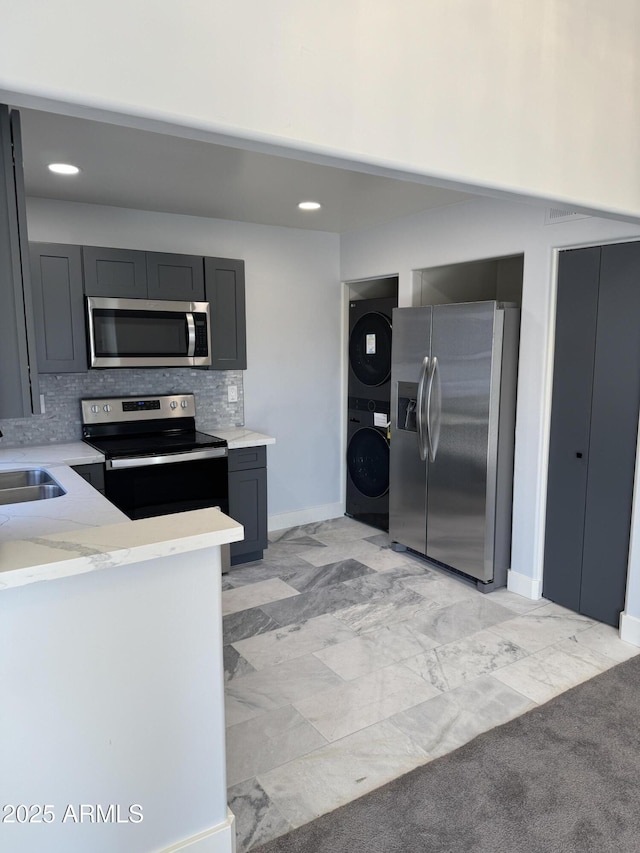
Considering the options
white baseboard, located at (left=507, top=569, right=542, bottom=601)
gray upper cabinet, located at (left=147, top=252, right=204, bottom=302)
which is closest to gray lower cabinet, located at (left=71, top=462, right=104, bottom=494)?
gray upper cabinet, located at (left=147, top=252, right=204, bottom=302)

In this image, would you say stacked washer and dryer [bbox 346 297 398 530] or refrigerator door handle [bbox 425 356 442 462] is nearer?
refrigerator door handle [bbox 425 356 442 462]

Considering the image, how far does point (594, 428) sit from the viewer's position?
316cm

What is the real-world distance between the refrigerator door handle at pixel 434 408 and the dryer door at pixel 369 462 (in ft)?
2.47

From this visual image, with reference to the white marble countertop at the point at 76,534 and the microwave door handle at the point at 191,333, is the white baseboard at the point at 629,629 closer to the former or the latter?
the white marble countertop at the point at 76,534

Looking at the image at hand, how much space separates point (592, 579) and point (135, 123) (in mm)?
3103

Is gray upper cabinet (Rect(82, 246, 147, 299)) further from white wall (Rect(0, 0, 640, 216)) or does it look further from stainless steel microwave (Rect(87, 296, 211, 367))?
white wall (Rect(0, 0, 640, 216))

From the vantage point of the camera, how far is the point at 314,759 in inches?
87.4

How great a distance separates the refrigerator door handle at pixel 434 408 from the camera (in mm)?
3738

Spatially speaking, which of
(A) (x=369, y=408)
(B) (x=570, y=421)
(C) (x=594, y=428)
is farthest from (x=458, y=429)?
(A) (x=369, y=408)

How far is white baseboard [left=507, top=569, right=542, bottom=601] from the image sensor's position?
3523 mm

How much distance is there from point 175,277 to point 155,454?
3.76ft

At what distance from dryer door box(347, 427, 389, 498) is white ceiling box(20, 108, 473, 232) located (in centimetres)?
165

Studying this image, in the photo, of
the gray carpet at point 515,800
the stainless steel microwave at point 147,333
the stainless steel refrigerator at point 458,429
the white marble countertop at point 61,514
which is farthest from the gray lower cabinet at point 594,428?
the white marble countertop at point 61,514

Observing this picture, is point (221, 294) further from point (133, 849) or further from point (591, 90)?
point (133, 849)
